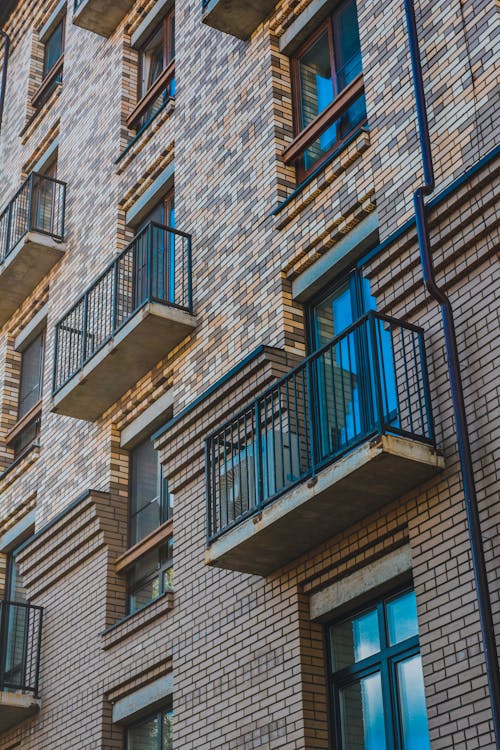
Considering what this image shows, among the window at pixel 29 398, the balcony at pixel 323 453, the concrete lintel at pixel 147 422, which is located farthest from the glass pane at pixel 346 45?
the window at pixel 29 398

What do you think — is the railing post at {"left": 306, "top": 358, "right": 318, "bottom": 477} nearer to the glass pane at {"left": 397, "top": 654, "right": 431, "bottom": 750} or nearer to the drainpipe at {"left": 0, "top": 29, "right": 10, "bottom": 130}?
the glass pane at {"left": 397, "top": 654, "right": 431, "bottom": 750}

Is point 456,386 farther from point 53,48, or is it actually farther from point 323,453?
point 53,48

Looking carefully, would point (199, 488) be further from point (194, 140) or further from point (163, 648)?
point (194, 140)

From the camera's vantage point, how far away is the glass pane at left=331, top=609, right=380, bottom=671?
1096 centimetres

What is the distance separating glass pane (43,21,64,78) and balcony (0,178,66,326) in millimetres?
3259

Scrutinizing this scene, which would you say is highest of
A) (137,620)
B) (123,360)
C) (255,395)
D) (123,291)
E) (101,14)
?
(101,14)

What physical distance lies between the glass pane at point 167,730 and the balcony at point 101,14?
11.5 metres

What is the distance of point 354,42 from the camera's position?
1408 cm

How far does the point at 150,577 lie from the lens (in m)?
15.0

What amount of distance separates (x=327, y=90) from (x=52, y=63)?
36.1 feet

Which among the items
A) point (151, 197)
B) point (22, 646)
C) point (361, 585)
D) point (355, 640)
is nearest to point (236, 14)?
point (151, 197)

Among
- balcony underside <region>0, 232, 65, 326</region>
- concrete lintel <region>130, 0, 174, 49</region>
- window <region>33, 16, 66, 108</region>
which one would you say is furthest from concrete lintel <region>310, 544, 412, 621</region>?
window <region>33, 16, 66, 108</region>

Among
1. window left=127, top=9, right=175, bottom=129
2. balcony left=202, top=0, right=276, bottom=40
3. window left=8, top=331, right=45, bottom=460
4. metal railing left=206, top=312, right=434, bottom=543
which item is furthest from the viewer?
window left=8, top=331, right=45, bottom=460

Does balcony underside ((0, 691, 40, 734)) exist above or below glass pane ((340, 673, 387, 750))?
above
